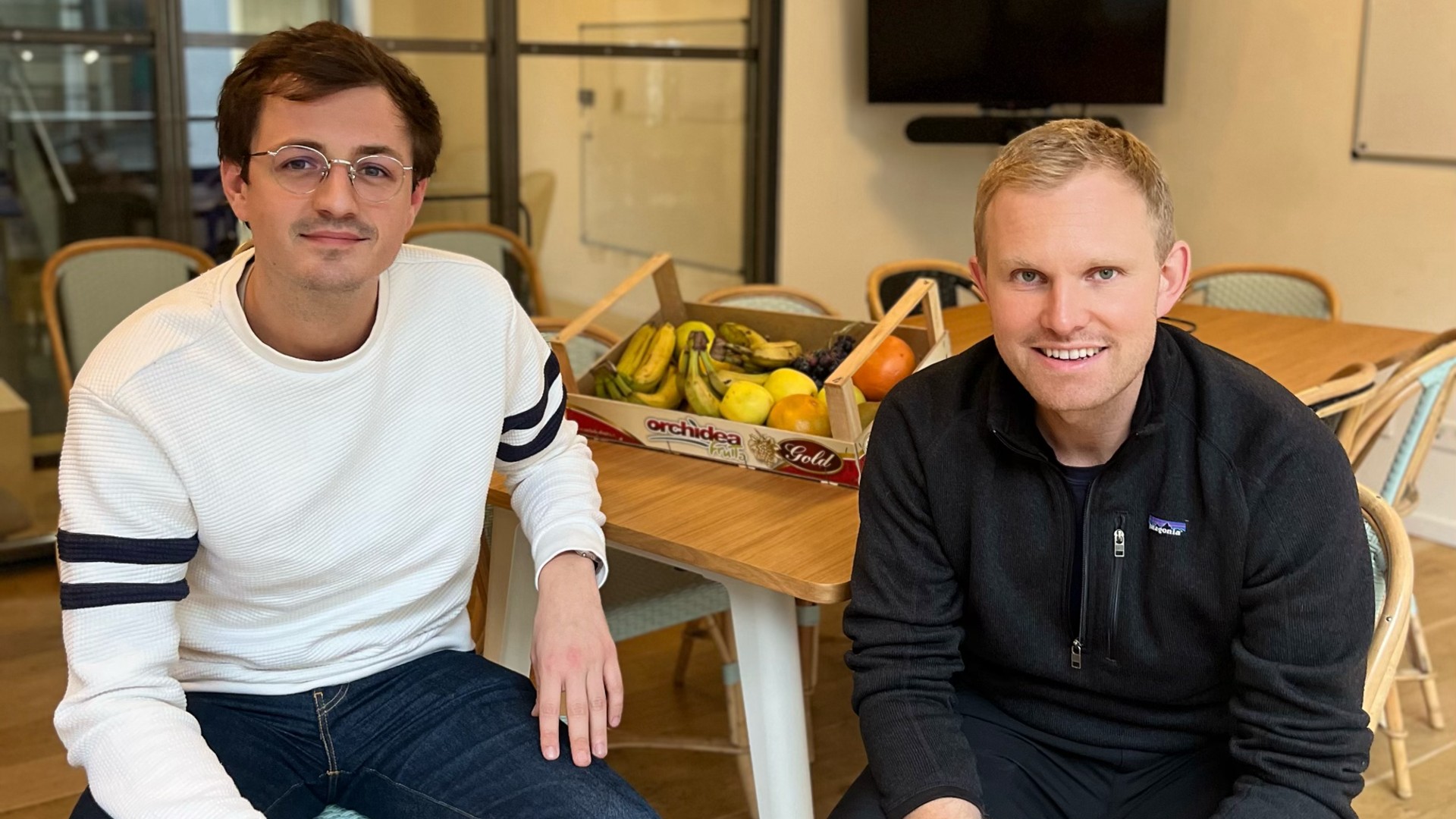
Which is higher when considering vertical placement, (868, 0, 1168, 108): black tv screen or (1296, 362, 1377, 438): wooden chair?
(868, 0, 1168, 108): black tv screen

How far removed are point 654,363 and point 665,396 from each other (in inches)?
2.5

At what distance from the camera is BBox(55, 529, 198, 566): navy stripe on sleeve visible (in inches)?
52.6

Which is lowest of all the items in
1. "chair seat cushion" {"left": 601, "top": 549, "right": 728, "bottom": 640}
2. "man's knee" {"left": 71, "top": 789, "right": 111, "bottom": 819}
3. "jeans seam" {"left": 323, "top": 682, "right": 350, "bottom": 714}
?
"chair seat cushion" {"left": 601, "top": 549, "right": 728, "bottom": 640}

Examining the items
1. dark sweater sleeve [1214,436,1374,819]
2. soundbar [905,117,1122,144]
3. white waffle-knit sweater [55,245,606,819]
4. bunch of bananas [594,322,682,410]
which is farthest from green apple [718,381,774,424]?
soundbar [905,117,1122,144]

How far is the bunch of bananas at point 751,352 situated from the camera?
7.00 ft

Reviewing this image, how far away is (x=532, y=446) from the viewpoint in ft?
5.78

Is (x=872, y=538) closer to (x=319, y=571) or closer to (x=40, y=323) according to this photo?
(x=319, y=571)

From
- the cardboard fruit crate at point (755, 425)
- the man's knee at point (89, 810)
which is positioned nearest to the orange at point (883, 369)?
the cardboard fruit crate at point (755, 425)

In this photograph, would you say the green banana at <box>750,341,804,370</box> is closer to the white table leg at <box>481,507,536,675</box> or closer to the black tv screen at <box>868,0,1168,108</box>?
the white table leg at <box>481,507,536,675</box>

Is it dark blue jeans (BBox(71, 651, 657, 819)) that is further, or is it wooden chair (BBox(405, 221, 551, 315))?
wooden chair (BBox(405, 221, 551, 315))

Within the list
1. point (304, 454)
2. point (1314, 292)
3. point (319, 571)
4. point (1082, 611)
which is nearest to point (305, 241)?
point (304, 454)

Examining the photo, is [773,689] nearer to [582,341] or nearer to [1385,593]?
[1385,593]

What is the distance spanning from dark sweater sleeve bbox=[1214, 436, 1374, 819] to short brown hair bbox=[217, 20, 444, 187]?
1014 mm

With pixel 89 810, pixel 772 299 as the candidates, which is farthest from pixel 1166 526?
pixel 772 299
